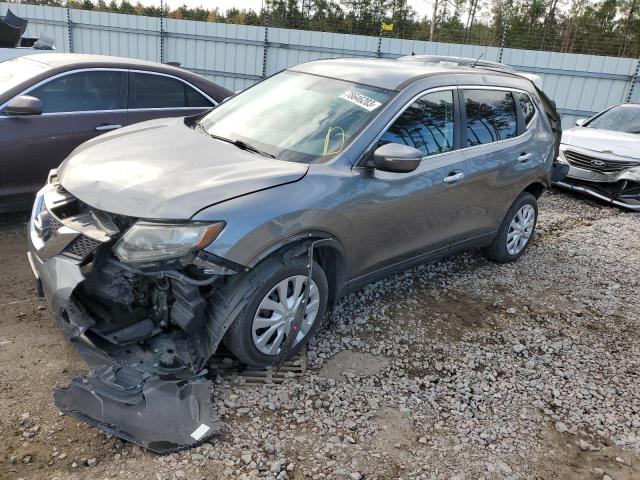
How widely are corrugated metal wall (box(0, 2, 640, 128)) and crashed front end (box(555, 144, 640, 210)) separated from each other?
598 centimetres

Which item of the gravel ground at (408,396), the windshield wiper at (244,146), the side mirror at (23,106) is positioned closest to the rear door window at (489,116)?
the gravel ground at (408,396)

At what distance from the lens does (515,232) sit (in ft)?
17.4

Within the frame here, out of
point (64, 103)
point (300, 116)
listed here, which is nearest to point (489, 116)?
point (300, 116)

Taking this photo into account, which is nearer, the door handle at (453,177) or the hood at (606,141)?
the door handle at (453,177)

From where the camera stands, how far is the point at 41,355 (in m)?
3.17

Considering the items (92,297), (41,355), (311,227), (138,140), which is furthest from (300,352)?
(138,140)

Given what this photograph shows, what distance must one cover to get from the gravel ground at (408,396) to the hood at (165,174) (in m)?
1.05

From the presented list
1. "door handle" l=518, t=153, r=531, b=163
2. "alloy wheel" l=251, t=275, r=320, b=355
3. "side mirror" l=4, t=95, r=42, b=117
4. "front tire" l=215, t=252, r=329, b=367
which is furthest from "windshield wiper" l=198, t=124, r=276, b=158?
"door handle" l=518, t=153, r=531, b=163

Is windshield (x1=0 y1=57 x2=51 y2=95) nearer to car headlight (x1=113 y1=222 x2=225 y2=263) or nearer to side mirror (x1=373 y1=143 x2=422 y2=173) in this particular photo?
car headlight (x1=113 y1=222 x2=225 y2=263)

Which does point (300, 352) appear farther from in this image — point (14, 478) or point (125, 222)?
point (14, 478)

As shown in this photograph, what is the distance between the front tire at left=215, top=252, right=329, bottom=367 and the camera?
2.95m

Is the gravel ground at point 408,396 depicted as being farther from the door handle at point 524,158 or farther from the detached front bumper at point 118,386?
the door handle at point 524,158

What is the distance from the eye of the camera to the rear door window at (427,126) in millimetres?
3705

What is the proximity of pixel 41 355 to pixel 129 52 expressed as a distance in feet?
43.1
